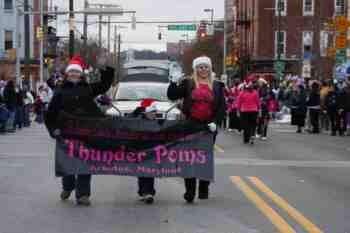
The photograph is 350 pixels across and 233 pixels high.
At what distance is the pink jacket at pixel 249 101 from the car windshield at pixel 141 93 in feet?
12.4

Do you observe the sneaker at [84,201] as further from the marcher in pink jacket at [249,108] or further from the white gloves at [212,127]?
the marcher in pink jacket at [249,108]

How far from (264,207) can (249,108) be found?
11.2m

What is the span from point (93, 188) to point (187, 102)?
92.1 inches

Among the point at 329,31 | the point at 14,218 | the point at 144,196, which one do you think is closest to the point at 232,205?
the point at 144,196

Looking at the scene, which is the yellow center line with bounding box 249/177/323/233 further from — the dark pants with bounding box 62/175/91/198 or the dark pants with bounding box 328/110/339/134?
the dark pants with bounding box 328/110/339/134

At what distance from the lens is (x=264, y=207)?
1071cm

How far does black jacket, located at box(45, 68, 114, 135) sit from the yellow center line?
2.73 m

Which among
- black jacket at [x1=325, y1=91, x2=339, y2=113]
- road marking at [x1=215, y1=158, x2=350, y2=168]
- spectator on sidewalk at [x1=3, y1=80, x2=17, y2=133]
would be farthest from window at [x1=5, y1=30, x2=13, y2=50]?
road marking at [x1=215, y1=158, x2=350, y2=168]

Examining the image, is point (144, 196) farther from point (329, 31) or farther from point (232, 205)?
point (329, 31)

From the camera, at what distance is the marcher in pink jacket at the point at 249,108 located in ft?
71.2

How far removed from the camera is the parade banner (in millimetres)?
10906

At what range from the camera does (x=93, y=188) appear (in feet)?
40.9

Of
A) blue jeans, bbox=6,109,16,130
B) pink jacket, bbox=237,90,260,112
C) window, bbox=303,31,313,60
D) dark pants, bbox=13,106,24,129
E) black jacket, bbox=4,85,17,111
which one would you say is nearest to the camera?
pink jacket, bbox=237,90,260,112

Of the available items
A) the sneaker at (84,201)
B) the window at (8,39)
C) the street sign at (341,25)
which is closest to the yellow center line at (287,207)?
the sneaker at (84,201)
